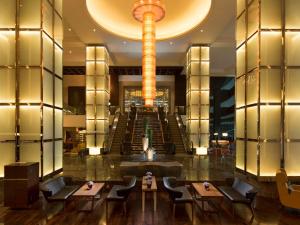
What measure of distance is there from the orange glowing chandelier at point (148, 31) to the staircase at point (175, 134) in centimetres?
527

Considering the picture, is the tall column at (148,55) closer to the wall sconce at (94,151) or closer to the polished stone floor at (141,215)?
the wall sconce at (94,151)

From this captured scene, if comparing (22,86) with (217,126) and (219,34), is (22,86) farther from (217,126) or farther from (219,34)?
(217,126)

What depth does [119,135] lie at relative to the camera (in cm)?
1852

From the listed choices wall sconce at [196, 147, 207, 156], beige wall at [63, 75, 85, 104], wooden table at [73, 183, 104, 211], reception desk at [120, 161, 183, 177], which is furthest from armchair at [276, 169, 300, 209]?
beige wall at [63, 75, 85, 104]

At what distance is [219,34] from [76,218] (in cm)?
1254

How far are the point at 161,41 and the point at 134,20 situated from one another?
2.38m

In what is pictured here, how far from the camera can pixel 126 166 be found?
905cm

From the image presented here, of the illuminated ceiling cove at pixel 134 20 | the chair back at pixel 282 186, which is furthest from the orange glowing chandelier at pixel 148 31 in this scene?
the chair back at pixel 282 186

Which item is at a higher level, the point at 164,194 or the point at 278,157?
the point at 278,157

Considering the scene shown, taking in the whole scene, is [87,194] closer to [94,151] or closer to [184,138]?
[94,151]

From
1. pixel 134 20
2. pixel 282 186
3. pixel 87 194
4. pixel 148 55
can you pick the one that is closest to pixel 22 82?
pixel 87 194

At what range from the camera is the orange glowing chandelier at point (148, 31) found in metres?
10.4

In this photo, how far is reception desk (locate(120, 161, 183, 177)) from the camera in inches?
357

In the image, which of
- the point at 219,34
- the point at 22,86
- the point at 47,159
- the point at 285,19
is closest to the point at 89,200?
the point at 47,159
